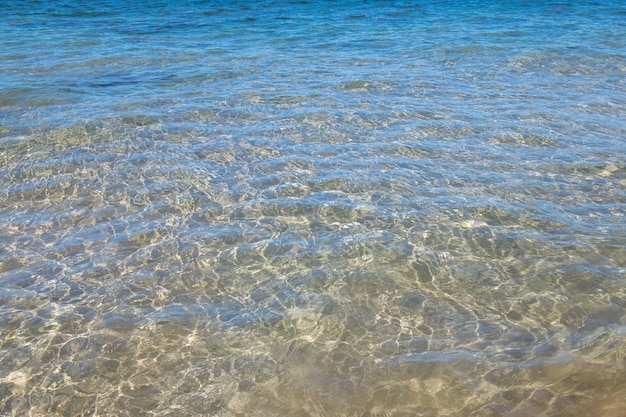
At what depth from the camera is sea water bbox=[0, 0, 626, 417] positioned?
523 cm

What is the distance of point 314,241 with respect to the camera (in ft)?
24.0

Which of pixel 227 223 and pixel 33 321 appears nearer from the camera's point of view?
pixel 33 321

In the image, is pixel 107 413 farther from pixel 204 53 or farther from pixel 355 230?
pixel 204 53

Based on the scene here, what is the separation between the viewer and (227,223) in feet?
25.5

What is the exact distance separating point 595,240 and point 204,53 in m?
12.7

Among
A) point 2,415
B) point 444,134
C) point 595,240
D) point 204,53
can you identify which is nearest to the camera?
point 2,415

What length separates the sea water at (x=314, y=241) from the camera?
17.1 ft

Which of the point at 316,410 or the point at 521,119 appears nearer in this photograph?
the point at 316,410

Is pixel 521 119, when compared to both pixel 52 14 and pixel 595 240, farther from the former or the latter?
pixel 52 14

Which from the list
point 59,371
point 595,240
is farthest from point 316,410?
point 595,240

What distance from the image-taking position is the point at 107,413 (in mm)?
4934

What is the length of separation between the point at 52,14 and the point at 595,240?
73.5 ft

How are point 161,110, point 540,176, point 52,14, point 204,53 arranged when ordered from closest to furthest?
1. point 540,176
2. point 161,110
3. point 204,53
4. point 52,14

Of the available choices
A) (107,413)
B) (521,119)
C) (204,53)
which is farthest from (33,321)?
(204,53)
